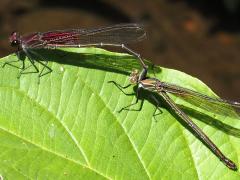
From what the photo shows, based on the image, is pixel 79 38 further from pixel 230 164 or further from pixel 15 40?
pixel 230 164

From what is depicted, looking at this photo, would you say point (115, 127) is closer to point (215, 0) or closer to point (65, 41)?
point (65, 41)

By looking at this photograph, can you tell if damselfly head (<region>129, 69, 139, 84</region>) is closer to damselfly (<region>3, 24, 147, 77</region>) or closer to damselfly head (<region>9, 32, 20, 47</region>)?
damselfly (<region>3, 24, 147, 77</region>)

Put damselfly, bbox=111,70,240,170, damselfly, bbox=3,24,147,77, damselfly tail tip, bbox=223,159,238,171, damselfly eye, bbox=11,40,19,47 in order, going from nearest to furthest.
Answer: damselfly tail tip, bbox=223,159,238,171
damselfly, bbox=111,70,240,170
damselfly, bbox=3,24,147,77
damselfly eye, bbox=11,40,19,47

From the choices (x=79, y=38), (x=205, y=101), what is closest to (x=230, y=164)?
(x=205, y=101)

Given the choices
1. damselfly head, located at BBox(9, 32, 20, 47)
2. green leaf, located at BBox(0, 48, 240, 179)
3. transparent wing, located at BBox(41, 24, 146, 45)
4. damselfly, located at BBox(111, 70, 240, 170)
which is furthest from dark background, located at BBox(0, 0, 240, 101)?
green leaf, located at BBox(0, 48, 240, 179)

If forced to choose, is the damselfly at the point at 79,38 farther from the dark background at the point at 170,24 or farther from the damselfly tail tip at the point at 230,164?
the dark background at the point at 170,24
